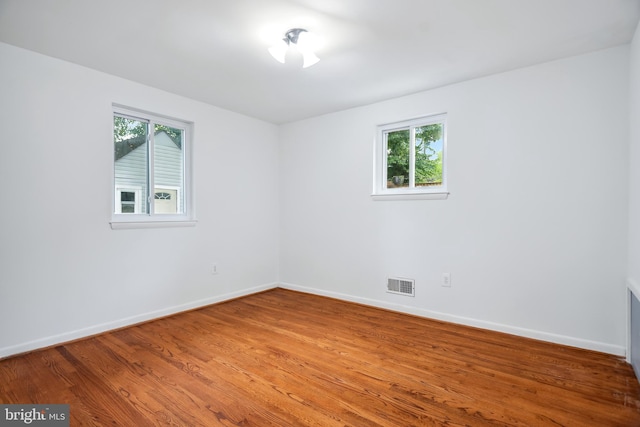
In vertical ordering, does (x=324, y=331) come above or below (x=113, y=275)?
below

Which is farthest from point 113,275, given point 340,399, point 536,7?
point 536,7

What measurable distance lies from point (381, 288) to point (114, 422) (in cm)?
278

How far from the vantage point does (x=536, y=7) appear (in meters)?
2.04

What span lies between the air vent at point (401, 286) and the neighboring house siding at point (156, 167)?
2631 millimetres

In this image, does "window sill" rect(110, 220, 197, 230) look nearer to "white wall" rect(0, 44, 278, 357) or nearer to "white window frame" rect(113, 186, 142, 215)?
"white wall" rect(0, 44, 278, 357)

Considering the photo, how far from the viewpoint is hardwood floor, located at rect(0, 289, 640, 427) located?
175 cm

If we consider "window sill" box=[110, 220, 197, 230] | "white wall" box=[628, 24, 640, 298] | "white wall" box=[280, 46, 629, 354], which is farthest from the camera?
"window sill" box=[110, 220, 197, 230]

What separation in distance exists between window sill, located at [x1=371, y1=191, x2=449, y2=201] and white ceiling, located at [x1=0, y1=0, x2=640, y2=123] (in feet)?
3.71

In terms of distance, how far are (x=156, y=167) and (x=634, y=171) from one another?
4229mm

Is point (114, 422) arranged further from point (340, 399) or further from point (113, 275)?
point (113, 275)

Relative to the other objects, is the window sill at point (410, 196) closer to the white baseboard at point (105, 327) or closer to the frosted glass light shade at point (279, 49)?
the frosted glass light shade at point (279, 49)

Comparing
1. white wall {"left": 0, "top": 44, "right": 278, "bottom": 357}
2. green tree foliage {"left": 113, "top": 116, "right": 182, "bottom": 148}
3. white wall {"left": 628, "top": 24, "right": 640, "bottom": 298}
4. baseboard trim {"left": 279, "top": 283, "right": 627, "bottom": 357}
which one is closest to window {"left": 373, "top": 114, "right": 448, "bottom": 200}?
baseboard trim {"left": 279, "top": 283, "right": 627, "bottom": 357}

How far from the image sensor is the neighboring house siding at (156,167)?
10.6 feet

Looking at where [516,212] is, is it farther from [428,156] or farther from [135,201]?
[135,201]
